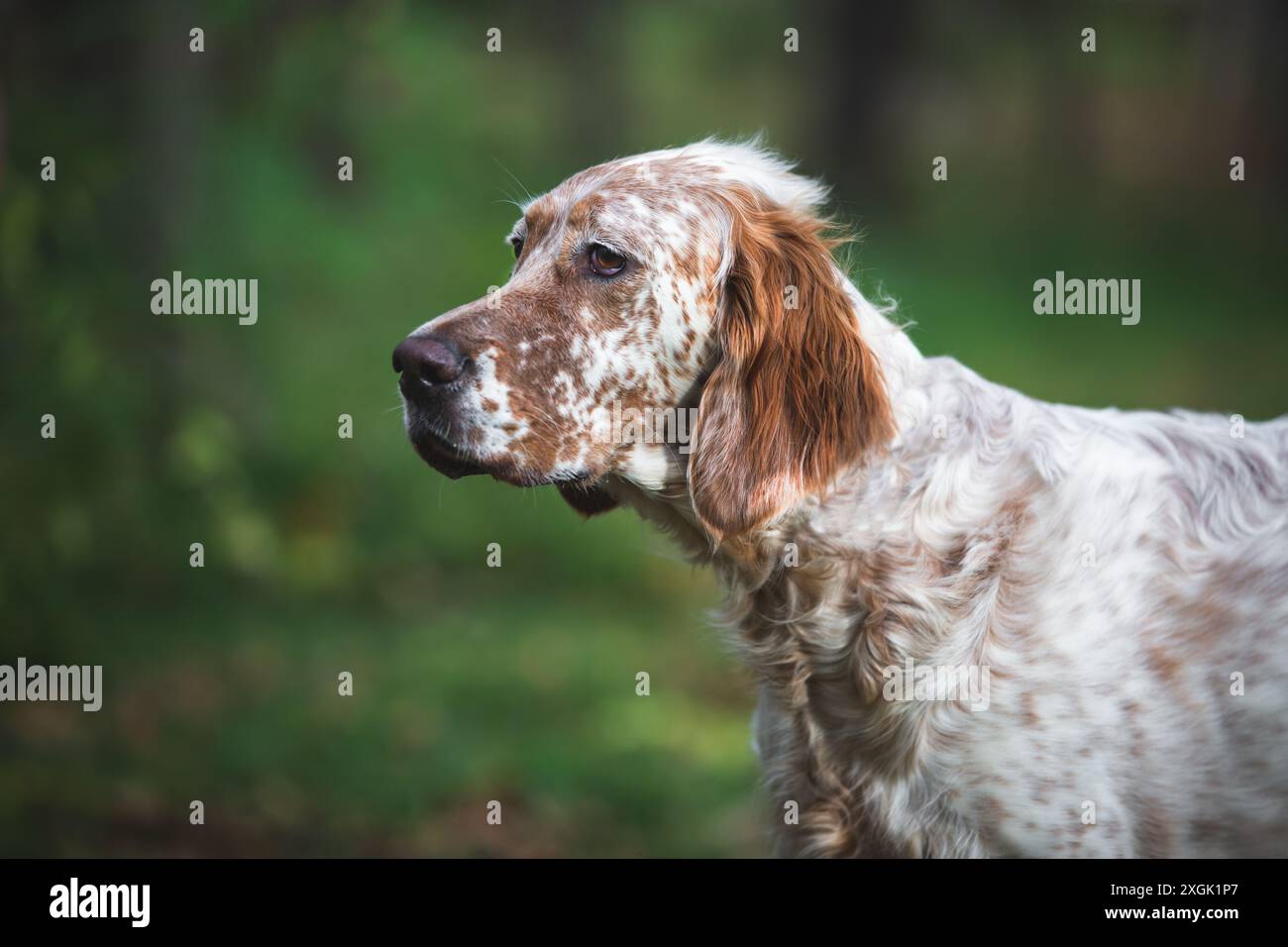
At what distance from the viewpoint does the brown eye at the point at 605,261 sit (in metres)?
2.69

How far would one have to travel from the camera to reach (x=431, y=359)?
2.55m

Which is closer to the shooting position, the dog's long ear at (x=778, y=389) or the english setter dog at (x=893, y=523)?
the english setter dog at (x=893, y=523)

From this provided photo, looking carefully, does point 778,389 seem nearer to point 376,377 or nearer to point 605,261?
point 605,261

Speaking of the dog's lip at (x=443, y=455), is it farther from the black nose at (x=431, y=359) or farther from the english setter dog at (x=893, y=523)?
the black nose at (x=431, y=359)

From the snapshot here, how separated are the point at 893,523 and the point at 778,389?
1.29 ft

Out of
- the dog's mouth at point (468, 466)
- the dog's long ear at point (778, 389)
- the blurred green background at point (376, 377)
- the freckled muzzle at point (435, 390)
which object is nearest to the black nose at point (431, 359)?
the freckled muzzle at point (435, 390)

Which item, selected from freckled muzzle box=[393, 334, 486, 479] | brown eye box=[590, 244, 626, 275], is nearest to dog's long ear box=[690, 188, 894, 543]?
brown eye box=[590, 244, 626, 275]

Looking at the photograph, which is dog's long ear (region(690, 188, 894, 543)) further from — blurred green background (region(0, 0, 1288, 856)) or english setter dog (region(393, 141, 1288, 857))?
blurred green background (region(0, 0, 1288, 856))

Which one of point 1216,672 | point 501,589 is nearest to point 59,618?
point 501,589

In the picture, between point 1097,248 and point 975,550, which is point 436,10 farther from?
point 975,550

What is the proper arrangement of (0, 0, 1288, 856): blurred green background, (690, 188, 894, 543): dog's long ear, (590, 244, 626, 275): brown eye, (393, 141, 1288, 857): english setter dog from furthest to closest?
(0, 0, 1288, 856): blurred green background < (590, 244, 626, 275): brown eye < (690, 188, 894, 543): dog's long ear < (393, 141, 1288, 857): english setter dog

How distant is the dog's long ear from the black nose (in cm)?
56

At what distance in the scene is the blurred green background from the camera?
4977 millimetres
